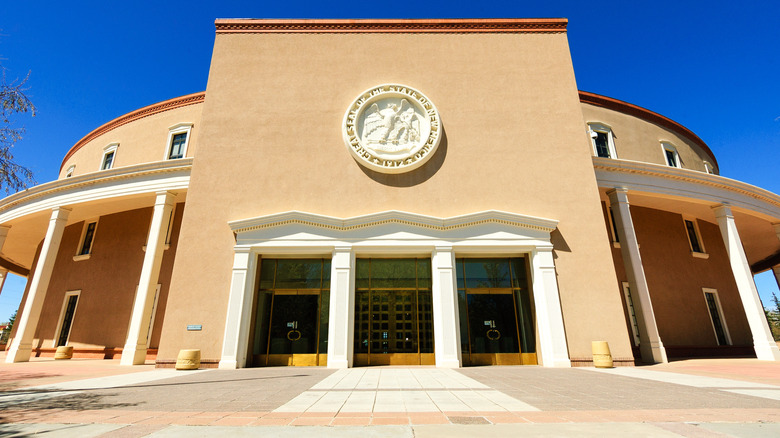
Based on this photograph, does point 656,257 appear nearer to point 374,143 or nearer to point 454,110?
point 454,110

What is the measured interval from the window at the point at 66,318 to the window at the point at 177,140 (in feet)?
30.6

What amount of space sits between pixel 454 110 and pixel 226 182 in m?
10.2

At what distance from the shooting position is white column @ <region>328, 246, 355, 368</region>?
12.6m

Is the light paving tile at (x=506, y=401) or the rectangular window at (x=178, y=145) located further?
the rectangular window at (x=178, y=145)

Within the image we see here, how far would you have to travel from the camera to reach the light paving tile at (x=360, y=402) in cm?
547

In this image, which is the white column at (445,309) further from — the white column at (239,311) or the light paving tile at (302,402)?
the white column at (239,311)

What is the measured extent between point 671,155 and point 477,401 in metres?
23.8

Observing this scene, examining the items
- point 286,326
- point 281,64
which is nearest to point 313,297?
point 286,326

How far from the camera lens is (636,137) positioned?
A: 21.6 metres

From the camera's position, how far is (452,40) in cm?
1745

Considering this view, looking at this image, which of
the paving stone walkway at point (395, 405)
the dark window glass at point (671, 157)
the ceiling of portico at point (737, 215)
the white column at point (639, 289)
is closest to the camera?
the paving stone walkway at point (395, 405)

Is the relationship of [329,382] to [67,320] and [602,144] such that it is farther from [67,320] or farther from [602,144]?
[67,320]

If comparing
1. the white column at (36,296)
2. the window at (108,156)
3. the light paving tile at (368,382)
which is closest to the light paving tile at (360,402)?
the light paving tile at (368,382)

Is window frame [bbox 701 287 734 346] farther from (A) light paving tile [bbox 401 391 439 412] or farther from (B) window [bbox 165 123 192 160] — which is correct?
(B) window [bbox 165 123 192 160]
